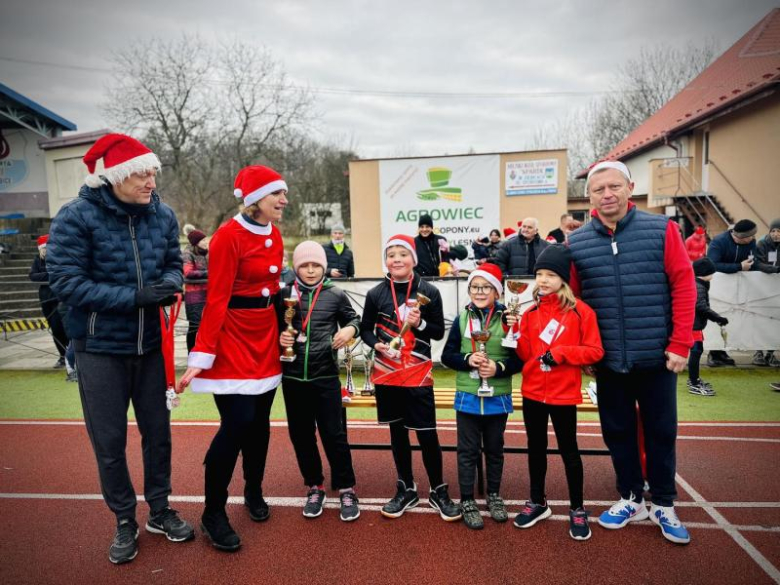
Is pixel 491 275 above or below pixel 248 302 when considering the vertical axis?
above

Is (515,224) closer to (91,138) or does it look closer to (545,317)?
(545,317)

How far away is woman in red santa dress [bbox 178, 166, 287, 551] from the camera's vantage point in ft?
10.5

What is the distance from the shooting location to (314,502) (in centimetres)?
382

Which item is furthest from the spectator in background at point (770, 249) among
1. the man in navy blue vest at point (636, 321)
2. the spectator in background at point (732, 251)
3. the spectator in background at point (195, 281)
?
the spectator in background at point (195, 281)

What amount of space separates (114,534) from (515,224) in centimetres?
1340

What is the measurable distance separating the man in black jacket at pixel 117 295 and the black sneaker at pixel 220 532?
178 millimetres

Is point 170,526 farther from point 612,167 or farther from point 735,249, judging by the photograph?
point 735,249

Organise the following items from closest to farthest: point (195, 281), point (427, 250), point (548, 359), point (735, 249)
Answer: point (548, 359) < point (195, 281) < point (735, 249) < point (427, 250)

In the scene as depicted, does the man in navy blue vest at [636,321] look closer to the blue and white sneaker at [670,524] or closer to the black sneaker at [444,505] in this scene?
the blue and white sneaker at [670,524]

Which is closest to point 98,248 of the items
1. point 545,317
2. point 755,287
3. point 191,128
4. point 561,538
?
point 545,317

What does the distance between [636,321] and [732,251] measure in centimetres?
590

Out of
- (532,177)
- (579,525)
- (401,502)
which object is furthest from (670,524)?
(532,177)

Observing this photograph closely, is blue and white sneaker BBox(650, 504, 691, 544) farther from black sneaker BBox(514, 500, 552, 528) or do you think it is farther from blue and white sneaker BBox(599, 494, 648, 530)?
black sneaker BBox(514, 500, 552, 528)

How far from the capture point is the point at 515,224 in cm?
1530
